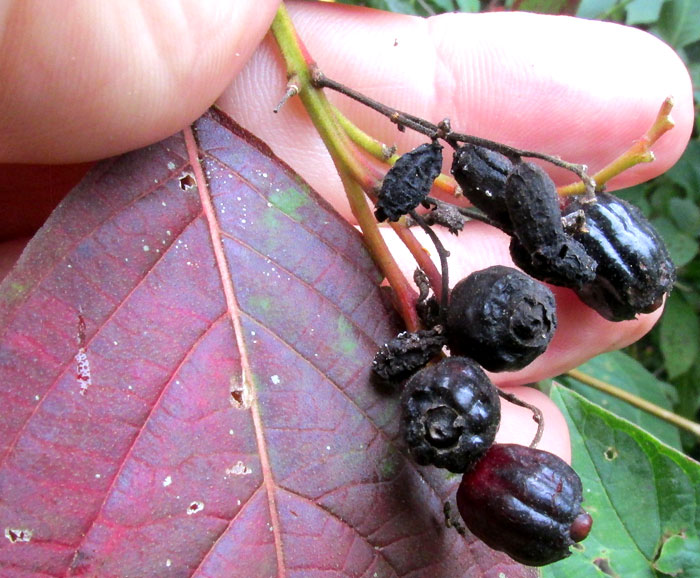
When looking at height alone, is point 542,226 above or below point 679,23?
below

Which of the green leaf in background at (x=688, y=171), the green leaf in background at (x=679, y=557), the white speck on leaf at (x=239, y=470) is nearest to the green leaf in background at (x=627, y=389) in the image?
the green leaf in background at (x=688, y=171)

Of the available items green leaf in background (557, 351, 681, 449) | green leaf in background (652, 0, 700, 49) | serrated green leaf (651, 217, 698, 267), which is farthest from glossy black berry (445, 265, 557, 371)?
green leaf in background (652, 0, 700, 49)

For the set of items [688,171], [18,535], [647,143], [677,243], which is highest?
[688,171]

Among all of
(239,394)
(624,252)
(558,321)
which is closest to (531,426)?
(558,321)

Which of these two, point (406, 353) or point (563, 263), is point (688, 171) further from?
point (406, 353)

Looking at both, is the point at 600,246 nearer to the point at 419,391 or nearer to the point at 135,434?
the point at 419,391

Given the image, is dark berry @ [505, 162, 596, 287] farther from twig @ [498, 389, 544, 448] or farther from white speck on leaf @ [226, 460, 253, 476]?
white speck on leaf @ [226, 460, 253, 476]

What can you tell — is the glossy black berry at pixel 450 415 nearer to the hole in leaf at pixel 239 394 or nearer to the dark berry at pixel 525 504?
the dark berry at pixel 525 504

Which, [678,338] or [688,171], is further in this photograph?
[678,338]
